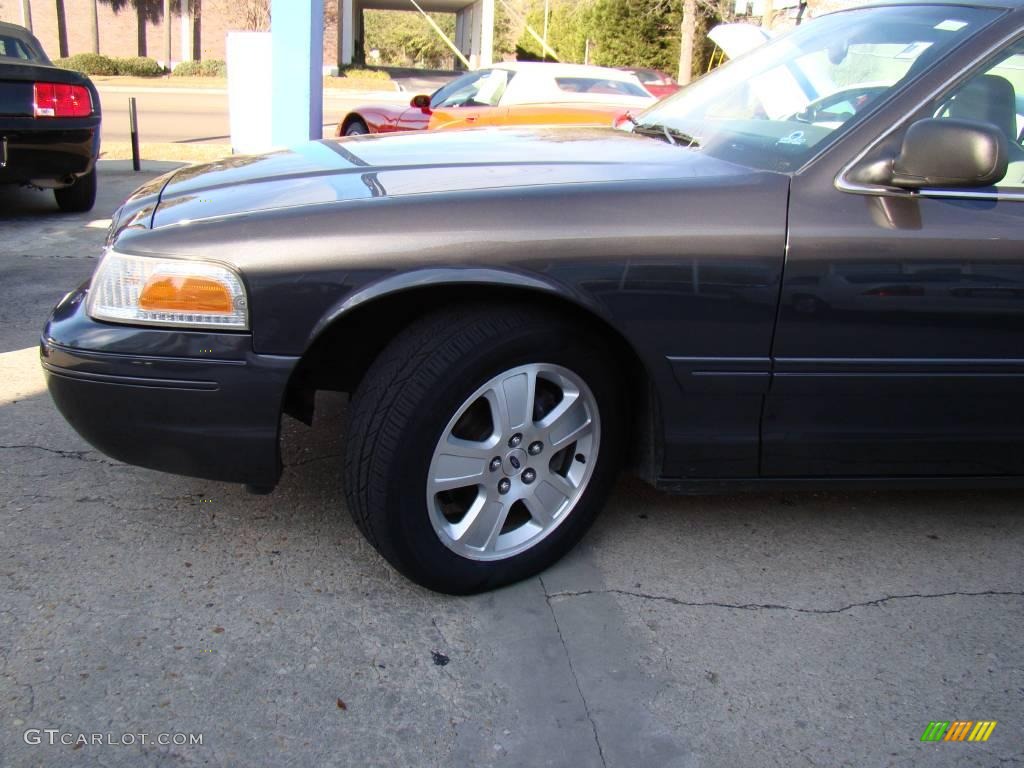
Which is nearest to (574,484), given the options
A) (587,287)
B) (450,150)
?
(587,287)

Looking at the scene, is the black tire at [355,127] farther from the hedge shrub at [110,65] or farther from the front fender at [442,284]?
the hedge shrub at [110,65]

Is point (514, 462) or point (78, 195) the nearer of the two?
point (514, 462)

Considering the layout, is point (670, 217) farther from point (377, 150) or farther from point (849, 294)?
point (377, 150)

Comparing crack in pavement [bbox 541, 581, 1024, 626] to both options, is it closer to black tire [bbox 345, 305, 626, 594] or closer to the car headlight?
black tire [bbox 345, 305, 626, 594]

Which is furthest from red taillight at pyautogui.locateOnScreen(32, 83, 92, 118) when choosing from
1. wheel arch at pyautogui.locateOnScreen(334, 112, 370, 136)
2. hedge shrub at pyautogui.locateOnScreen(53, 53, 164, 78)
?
hedge shrub at pyautogui.locateOnScreen(53, 53, 164, 78)

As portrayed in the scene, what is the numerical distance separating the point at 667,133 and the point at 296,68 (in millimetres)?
5727

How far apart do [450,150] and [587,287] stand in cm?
86

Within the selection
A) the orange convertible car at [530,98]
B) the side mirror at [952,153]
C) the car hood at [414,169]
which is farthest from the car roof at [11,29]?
the side mirror at [952,153]

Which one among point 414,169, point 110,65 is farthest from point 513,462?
point 110,65

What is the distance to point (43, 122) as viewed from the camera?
272 inches

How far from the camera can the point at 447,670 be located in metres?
2.39

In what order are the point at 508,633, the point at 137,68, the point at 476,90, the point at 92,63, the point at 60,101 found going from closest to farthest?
the point at 508,633
the point at 60,101
the point at 476,90
the point at 92,63
the point at 137,68

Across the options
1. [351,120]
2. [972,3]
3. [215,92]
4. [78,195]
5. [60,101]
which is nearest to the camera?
[972,3]

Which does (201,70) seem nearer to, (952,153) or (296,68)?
(296,68)
